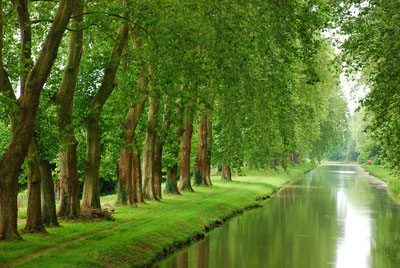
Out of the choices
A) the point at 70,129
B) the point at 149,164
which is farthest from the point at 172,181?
the point at 70,129

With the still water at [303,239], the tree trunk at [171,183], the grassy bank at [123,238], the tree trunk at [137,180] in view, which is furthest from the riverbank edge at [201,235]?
the tree trunk at [171,183]

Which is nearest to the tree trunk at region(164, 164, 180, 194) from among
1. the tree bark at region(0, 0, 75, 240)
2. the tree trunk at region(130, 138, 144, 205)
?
the tree trunk at region(130, 138, 144, 205)

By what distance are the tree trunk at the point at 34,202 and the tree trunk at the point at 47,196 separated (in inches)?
41.3

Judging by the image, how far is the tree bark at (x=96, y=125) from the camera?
2120 cm

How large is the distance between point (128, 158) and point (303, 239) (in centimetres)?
900

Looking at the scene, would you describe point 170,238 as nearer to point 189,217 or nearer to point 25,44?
point 189,217

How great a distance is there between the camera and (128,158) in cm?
2620

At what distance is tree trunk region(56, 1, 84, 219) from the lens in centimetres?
1897

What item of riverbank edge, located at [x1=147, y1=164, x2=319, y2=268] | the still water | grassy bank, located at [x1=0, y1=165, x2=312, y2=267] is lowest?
the still water

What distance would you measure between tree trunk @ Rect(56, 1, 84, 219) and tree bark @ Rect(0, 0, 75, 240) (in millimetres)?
3039

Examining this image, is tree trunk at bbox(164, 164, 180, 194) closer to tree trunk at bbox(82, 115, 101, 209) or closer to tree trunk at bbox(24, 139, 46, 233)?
tree trunk at bbox(82, 115, 101, 209)

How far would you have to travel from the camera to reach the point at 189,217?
78.8 ft

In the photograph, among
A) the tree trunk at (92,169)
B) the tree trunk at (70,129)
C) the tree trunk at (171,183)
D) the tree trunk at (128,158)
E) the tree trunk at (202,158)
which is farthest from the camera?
the tree trunk at (202,158)

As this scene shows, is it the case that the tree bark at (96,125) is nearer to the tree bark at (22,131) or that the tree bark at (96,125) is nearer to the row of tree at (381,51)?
the tree bark at (22,131)
